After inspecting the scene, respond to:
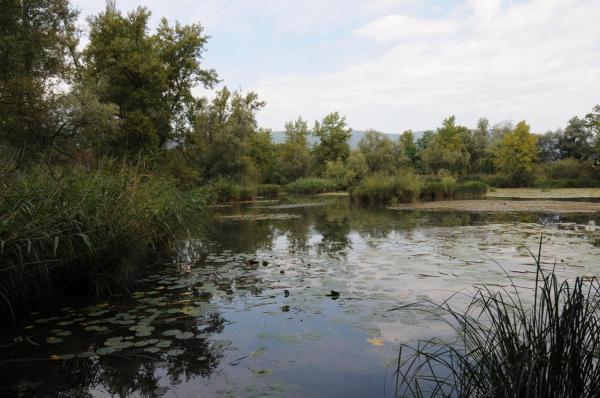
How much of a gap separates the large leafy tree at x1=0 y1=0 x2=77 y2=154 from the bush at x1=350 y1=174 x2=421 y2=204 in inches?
670

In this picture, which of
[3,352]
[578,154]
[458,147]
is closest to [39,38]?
[3,352]

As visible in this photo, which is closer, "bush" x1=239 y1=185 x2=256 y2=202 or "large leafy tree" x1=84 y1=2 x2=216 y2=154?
"large leafy tree" x1=84 y1=2 x2=216 y2=154

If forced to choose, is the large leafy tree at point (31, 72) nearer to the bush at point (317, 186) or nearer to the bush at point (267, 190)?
the bush at point (267, 190)

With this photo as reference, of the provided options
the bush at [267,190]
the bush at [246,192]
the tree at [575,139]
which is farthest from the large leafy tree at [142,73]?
the tree at [575,139]

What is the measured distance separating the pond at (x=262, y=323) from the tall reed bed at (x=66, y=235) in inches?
17.8

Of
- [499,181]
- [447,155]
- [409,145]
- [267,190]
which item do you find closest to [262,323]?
[267,190]

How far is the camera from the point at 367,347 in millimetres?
4277

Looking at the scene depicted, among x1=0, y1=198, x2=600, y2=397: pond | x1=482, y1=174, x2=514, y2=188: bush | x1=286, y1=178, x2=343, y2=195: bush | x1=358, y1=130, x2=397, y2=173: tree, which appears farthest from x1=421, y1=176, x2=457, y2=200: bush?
x1=358, y1=130, x2=397, y2=173: tree

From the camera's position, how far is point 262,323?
5027 mm

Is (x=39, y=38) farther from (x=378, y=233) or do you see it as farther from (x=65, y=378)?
(x=65, y=378)

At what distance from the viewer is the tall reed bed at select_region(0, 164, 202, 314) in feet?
15.3

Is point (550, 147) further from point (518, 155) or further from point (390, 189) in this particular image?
point (390, 189)

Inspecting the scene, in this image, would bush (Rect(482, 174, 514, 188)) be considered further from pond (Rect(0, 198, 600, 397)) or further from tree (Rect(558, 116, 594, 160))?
pond (Rect(0, 198, 600, 397))

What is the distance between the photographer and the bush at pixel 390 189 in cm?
2494
